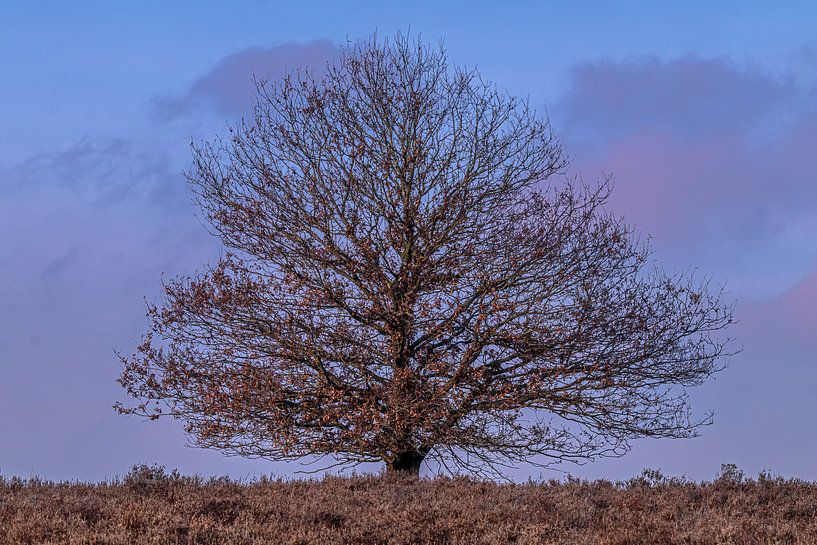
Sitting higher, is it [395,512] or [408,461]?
[408,461]

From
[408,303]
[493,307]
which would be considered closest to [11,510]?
[408,303]

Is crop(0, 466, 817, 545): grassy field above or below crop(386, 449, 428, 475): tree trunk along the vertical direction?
below

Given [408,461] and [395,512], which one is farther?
[408,461]

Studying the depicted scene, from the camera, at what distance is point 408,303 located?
617 inches

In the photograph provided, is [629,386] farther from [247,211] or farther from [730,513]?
[247,211]

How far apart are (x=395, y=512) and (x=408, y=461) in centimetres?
681

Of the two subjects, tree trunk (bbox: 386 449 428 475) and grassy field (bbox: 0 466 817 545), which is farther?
tree trunk (bbox: 386 449 428 475)

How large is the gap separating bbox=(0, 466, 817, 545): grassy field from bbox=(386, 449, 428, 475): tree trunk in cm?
311

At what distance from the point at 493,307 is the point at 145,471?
267 inches

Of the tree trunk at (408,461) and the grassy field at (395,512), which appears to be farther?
the tree trunk at (408,461)

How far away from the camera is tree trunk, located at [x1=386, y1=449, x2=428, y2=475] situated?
54.5ft

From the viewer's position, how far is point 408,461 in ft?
55.1

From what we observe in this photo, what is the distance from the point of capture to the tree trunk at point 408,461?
54.5 feet

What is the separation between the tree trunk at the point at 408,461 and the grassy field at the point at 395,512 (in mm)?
3106
